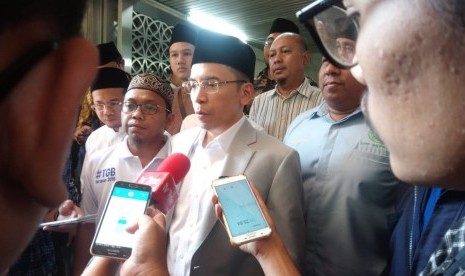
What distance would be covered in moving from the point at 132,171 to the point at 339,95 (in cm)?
119

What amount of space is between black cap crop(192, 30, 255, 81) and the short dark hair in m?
1.44

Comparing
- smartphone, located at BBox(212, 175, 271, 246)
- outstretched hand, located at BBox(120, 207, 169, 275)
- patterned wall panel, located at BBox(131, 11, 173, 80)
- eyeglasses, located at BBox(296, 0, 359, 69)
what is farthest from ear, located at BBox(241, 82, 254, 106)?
patterned wall panel, located at BBox(131, 11, 173, 80)

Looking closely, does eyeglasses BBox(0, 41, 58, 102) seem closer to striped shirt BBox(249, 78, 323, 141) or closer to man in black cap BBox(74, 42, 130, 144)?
striped shirt BBox(249, 78, 323, 141)

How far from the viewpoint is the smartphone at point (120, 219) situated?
3.98 feet

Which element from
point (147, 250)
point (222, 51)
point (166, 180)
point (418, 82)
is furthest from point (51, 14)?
point (222, 51)

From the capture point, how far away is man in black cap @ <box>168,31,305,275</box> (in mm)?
1490

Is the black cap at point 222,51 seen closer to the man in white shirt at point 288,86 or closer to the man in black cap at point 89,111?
the man in white shirt at point 288,86

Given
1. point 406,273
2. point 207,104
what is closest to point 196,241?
point 207,104

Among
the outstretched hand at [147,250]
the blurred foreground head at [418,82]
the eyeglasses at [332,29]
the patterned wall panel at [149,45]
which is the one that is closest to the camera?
the blurred foreground head at [418,82]

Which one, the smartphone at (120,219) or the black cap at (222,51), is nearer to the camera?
the smartphone at (120,219)

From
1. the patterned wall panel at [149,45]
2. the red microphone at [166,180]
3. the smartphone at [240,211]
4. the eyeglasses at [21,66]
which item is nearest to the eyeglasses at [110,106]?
the red microphone at [166,180]

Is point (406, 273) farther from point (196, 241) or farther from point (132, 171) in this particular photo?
point (132, 171)

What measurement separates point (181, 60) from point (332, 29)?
98.6 inches

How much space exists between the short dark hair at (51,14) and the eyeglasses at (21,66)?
21 mm
